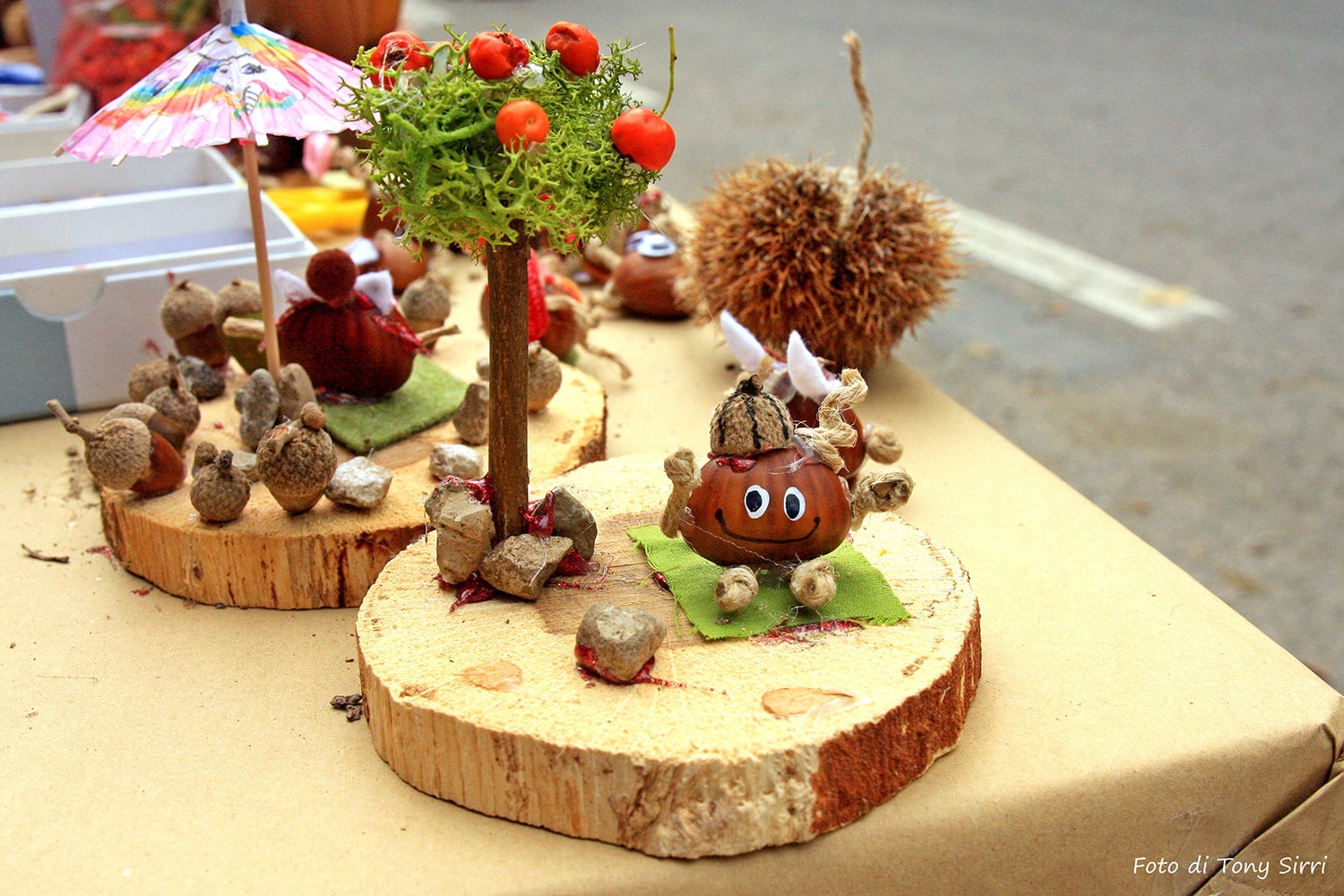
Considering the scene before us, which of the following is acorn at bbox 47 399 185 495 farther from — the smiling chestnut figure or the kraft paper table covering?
the smiling chestnut figure

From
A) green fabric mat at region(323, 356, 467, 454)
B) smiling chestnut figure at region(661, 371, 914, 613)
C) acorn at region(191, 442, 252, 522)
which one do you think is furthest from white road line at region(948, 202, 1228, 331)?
acorn at region(191, 442, 252, 522)

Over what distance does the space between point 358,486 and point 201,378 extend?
1.20 ft

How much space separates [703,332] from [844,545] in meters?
0.78

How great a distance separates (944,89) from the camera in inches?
189

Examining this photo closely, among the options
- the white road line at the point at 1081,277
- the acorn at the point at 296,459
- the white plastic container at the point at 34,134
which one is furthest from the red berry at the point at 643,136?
the white road line at the point at 1081,277

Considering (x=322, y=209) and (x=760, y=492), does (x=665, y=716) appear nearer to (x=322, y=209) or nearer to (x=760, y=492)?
(x=760, y=492)

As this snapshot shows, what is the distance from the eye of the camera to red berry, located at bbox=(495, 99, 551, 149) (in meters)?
0.81

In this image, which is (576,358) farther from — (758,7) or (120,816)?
(758,7)

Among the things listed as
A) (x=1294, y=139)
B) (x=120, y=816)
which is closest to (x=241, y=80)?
(x=120, y=816)

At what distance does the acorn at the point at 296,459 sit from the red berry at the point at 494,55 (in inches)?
14.8

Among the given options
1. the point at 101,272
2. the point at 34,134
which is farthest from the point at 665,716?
the point at 34,134

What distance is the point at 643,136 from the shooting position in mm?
851

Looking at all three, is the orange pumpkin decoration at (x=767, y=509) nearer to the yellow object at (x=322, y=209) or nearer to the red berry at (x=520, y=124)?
the red berry at (x=520, y=124)

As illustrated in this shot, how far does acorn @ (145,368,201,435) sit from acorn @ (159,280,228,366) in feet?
0.44
